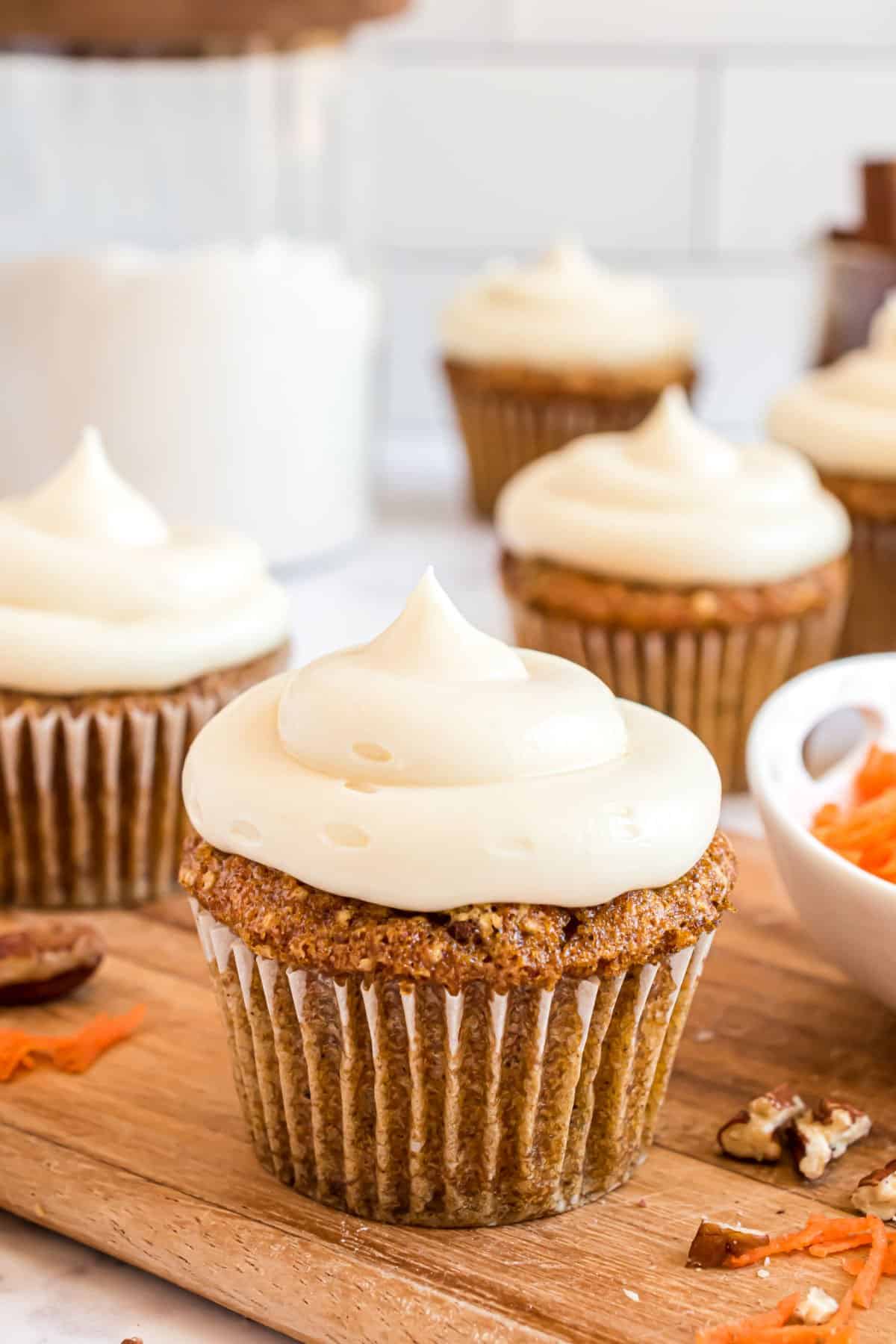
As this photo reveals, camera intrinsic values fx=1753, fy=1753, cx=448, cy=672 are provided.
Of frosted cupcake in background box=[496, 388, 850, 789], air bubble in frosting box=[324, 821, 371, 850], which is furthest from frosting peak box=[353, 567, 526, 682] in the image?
frosted cupcake in background box=[496, 388, 850, 789]

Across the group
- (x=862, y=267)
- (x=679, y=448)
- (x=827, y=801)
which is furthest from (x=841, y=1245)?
(x=862, y=267)

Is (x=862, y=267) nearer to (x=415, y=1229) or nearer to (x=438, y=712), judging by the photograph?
(x=438, y=712)

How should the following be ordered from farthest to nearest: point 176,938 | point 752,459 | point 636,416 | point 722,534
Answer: point 636,416 → point 752,459 → point 722,534 → point 176,938

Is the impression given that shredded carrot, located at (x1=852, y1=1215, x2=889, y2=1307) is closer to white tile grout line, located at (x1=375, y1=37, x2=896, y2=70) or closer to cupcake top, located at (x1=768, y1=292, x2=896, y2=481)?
cupcake top, located at (x1=768, y1=292, x2=896, y2=481)

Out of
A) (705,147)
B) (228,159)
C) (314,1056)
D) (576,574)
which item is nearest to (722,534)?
(576,574)

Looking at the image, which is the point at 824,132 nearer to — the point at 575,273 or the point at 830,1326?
the point at 575,273

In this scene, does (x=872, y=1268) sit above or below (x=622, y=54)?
below
